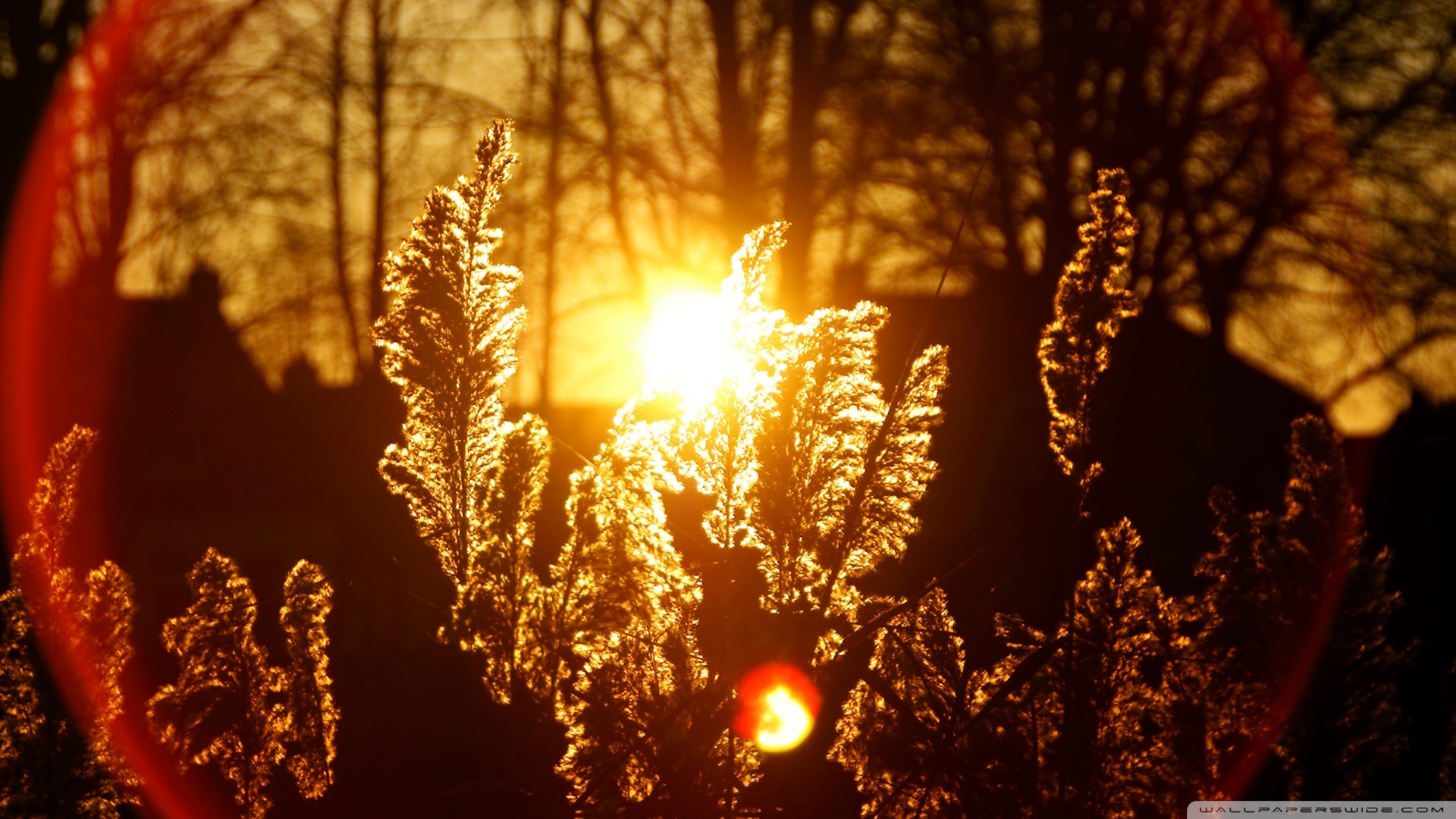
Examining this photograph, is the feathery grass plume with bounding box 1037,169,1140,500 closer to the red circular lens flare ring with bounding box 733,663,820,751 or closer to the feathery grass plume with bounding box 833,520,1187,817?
the feathery grass plume with bounding box 833,520,1187,817

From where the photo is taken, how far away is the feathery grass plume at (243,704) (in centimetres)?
195

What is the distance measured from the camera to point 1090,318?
1.86 metres

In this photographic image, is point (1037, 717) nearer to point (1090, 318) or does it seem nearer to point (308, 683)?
point (1090, 318)

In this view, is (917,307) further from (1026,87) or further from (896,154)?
(1026,87)

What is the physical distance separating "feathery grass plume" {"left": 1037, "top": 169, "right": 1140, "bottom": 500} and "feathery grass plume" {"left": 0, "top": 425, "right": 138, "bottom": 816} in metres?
1.66

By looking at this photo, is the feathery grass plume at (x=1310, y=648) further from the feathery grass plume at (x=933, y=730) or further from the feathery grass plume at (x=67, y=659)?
the feathery grass plume at (x=67, y=659)

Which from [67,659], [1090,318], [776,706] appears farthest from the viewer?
[67,659]

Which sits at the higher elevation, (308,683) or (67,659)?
(67,659)

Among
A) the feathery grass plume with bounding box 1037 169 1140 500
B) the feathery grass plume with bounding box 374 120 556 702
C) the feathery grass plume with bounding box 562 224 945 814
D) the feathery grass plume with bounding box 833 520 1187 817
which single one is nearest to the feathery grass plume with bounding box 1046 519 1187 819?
the feathery grass plume with bounding box 833 520 1187 817

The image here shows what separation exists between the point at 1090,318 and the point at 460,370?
99 centimetres

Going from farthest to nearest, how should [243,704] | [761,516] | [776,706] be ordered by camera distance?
1. [243,704]
2. [761,516]
3. [776,706]

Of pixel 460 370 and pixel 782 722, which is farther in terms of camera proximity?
pixel 460 370

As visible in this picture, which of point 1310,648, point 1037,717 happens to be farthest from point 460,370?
point 1310,648

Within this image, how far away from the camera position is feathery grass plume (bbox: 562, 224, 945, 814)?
162 centimetres
